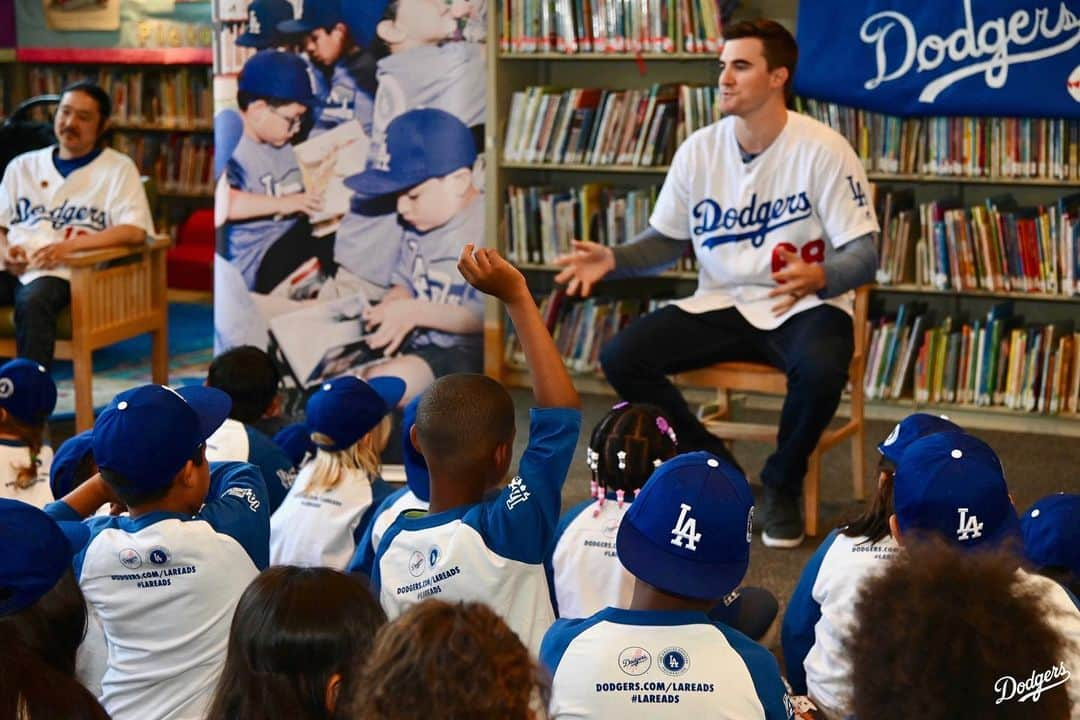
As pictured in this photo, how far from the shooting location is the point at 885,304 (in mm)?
5188

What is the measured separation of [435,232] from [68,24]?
4219mm

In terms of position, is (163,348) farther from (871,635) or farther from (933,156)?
(871,635)

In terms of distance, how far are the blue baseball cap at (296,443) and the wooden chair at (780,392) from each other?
106 centimetres

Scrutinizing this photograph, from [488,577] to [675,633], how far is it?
1.36 feet

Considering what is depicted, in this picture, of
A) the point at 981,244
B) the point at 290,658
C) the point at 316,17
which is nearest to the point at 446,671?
the point at 290,658

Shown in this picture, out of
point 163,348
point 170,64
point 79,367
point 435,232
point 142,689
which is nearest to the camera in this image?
point 142,689

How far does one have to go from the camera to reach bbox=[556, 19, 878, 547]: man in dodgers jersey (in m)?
3.67

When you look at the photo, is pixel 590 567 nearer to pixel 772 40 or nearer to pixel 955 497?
pixel 955 497

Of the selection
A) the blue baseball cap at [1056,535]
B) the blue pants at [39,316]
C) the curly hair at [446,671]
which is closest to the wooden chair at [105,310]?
the blue pants at [39,316]

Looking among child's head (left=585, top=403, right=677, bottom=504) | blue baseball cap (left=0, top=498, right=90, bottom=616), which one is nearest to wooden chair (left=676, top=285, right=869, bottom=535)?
child's head (left=585, top=403, right=677, bottom=504)

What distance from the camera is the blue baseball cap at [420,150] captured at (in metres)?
4.06

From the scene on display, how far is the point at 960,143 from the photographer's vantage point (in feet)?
15.7

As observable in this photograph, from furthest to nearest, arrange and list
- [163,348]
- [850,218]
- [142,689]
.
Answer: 1. [163,348]
2. [850,218]
3. [142,689]

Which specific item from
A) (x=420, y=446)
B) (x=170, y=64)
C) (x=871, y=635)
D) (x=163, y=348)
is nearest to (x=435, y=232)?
(x=163, y=348)
